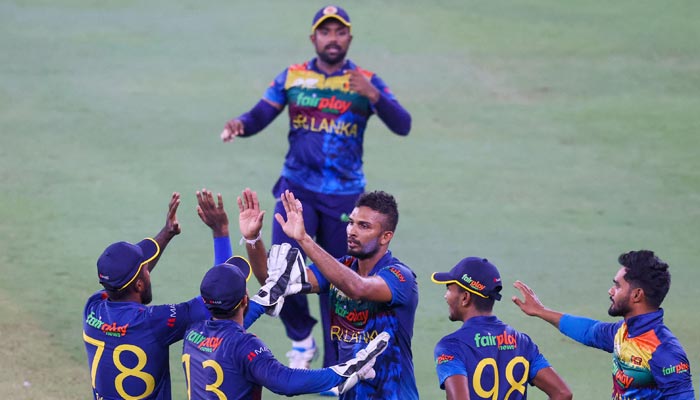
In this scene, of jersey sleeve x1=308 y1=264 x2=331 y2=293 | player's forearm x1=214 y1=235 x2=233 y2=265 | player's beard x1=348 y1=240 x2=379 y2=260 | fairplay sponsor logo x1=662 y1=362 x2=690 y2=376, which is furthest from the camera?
player's forearm x1=214 y1=235 x2=233 y2=265

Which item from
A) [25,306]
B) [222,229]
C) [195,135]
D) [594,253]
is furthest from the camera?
[195,135]

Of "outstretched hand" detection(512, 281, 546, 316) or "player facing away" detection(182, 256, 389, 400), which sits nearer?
"player facing away" detection(182, 256, 389, 400)

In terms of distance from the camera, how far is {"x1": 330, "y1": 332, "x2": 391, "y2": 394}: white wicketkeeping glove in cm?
623

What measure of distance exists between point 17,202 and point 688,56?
997 cm

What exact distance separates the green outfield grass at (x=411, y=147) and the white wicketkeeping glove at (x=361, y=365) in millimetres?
2762

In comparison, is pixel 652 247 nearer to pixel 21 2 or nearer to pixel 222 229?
pixel 222 229

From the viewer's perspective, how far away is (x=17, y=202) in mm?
12578

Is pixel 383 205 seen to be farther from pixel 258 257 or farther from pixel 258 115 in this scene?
pixel 258 115

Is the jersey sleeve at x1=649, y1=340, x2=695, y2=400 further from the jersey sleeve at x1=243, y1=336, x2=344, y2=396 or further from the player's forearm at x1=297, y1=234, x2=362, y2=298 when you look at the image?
the jersey sleeve at x1=243, y1=336, x2=344, y2=396

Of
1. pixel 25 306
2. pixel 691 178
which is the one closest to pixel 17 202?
pixel 25 306

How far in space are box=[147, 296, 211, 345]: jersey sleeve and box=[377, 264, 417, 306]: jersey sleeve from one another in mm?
1039

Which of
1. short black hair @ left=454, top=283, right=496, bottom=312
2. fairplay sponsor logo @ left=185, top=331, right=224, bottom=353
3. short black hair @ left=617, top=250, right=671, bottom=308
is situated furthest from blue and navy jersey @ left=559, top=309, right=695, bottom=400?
fairplay sponsor logo @ left=185, top=331, right=224, bottom=353

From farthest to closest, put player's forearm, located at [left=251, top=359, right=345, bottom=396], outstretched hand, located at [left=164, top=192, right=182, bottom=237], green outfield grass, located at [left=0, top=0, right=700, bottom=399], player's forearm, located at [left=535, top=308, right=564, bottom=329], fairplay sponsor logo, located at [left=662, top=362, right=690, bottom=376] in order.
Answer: green outfield grass, located at [left=0, top=0, right=700, bottom=399], outstretched hand, located at [left=164, top=192, right=182, bottom=237], player's forearm, located at [left=535, top=308, right=564, bottom=329], fairplay sponsor logo, located at [left=662, top=362, right=690, bottom=376], player's forearm, located at [left=251, top=359, right=345, bottom=396]

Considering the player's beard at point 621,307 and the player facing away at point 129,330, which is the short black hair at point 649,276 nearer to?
the player's beard at point 621,307
